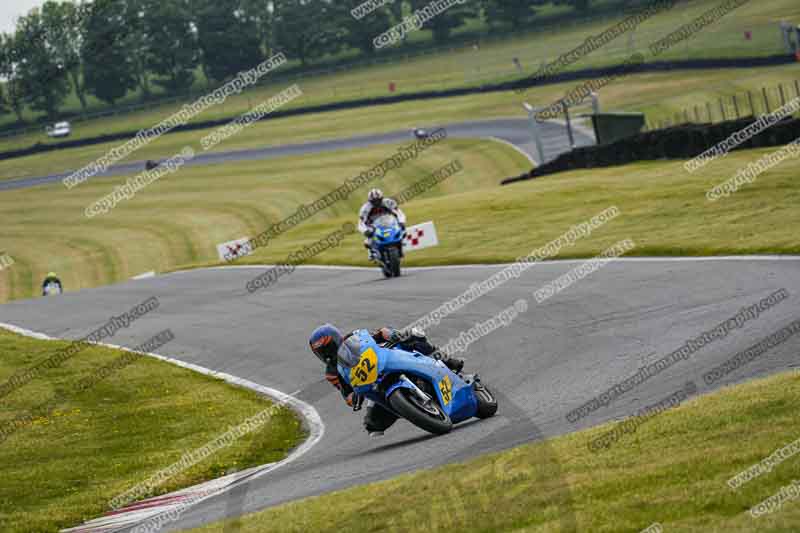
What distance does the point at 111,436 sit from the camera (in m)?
15.2

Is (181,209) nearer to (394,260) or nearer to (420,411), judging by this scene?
(394,260)

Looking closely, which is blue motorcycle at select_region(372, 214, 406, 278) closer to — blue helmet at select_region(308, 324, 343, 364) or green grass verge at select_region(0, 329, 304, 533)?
green grass verge at select_region(0, 329, 304, 533)

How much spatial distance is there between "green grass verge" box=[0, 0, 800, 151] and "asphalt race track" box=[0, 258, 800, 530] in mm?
44802

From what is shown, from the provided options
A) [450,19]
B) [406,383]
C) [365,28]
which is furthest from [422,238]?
[365,28]

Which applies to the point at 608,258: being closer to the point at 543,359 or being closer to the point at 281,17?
the point at 543,359

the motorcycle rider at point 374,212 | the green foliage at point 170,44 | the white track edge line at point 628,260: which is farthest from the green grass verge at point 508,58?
the motorcycle rider at point 374,212

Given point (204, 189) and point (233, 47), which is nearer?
point (204, 189)

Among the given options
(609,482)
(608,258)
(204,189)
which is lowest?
(204,189)

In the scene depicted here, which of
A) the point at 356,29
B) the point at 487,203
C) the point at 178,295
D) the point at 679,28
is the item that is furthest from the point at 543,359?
the point at 356,29

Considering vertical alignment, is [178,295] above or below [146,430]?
below

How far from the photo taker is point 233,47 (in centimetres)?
11244

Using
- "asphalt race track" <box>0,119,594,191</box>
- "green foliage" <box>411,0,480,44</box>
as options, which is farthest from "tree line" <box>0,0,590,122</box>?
"asphalt race track" <box>0,119,594,191</box>

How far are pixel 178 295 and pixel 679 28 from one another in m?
58.1

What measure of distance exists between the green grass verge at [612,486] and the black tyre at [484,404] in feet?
6.59
